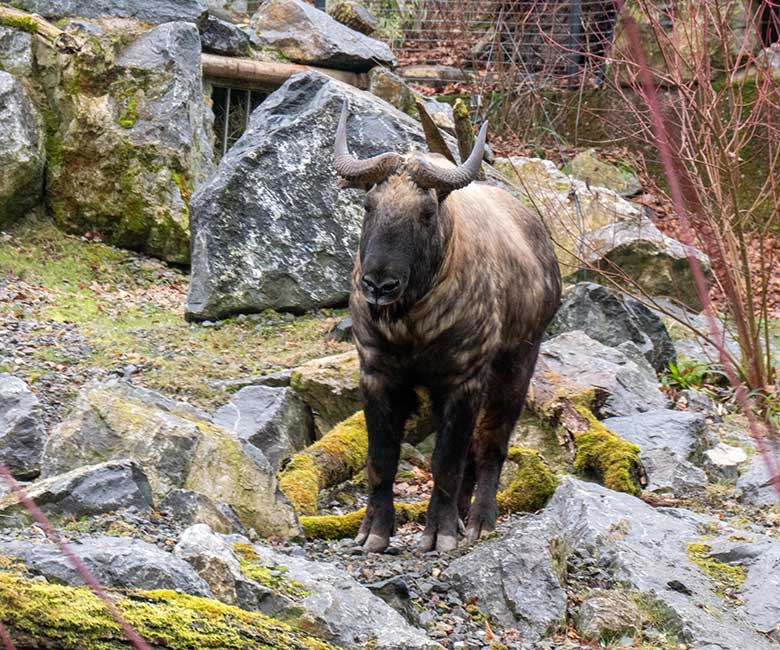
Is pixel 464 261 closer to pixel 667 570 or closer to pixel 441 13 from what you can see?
pixel 667 570

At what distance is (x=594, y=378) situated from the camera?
8.54 metres

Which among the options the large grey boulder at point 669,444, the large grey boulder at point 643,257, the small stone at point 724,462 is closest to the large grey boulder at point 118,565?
the large grey boulder at point 669,444

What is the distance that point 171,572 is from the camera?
369cm

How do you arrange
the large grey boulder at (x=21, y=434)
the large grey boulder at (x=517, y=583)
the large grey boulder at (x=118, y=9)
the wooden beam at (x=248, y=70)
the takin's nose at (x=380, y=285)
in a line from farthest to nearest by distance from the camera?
the wooden beam at (x=248, y=70) < the large grey boulder at (x=118, y=9) < the large grey boulder at (x=21, y=434) < the takin's nose at (x=380, y=285) < the large grey boulder at (x=517, y=583)

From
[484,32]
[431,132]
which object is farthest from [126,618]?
[484,32]

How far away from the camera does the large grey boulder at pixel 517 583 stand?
495cm

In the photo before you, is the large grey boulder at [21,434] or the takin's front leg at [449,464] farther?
the large grey boulder at [21,434]

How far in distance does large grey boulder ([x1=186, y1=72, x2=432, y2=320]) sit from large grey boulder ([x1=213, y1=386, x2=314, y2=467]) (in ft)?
9.19

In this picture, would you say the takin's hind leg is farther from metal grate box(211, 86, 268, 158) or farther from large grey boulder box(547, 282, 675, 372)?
metal grate box(211, 86, 268, 158)

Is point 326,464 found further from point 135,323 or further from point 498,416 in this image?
point 135,323

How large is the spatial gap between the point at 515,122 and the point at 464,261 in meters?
11.0

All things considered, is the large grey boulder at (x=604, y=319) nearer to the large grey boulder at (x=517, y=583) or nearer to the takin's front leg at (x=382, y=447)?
the takin's front leg at (x=382, y=447)

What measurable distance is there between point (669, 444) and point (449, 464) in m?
2.56

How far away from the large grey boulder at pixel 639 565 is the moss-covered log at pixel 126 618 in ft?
5.96
